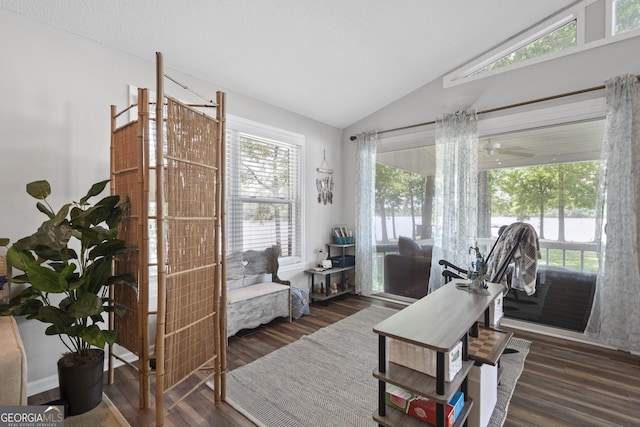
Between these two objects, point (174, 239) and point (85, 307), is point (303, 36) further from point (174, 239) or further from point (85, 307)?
point (85, 307)

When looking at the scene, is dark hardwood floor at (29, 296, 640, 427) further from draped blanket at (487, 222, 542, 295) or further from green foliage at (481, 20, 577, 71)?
green foliage at (481, 20, 577, 71)

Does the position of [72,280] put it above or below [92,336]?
above

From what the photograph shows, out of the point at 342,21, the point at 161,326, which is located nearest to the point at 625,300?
the point at 342,21

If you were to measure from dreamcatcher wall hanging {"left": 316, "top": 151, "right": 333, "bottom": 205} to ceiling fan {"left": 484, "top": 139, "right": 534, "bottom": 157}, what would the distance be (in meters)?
2.09

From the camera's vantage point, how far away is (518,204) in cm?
335

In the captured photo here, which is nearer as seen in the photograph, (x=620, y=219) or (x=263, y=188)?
(x=620, y=219)

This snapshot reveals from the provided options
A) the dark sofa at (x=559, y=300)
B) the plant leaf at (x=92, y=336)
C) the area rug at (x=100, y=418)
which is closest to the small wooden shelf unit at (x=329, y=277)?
the dark sofa at (x=559, y=300)

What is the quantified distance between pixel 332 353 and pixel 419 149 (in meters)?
2.80

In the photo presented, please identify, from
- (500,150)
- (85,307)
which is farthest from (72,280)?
(500,150)

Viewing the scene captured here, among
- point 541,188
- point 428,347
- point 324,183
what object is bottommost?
point 428,347

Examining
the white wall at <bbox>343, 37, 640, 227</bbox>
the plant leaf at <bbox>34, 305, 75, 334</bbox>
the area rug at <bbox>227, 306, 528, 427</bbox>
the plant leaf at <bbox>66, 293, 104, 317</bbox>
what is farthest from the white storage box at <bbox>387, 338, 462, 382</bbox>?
the white wall at <bbox>343, 37, 640, 227</bbox>

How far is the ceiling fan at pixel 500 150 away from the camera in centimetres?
336

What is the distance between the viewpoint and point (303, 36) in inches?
110

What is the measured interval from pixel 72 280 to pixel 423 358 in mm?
1999
